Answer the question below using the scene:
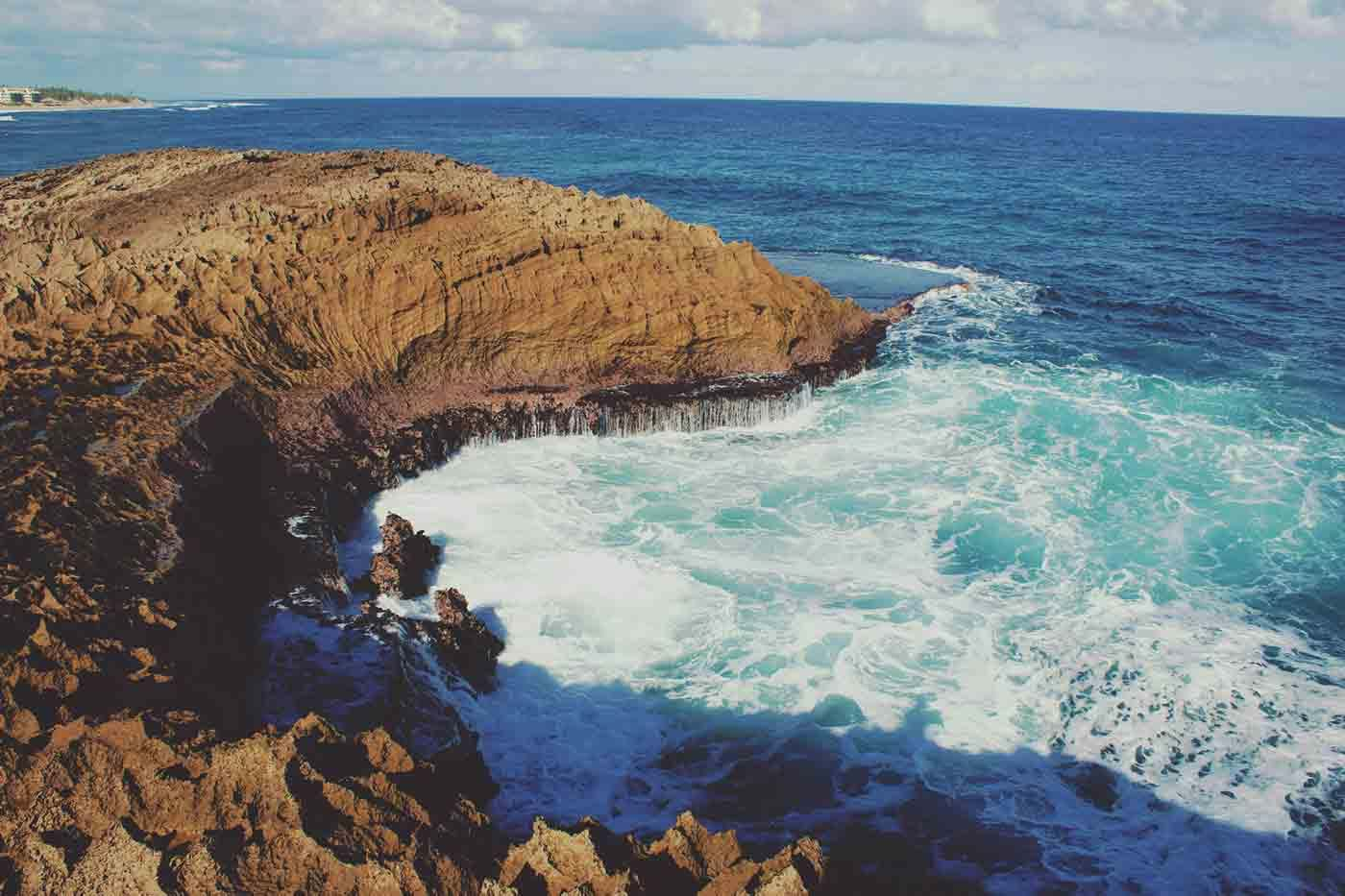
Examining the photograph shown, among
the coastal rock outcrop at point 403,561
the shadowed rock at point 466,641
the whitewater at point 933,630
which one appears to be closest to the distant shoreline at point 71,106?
the coastal rock outcrop at point 403,561

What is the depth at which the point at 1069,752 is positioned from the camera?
9.61 meters

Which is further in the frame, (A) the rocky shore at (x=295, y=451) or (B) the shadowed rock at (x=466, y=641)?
(B) the shadowed rock at (x=466, y=641)

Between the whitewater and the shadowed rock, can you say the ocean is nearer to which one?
the whitewater

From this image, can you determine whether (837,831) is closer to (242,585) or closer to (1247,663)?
(1247,663)

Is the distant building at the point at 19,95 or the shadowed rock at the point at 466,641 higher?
the distant building at the point at 19,95

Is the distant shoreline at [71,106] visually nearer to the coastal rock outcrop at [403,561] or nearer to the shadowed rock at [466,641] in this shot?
the coastal rock outcrop at [403,561]

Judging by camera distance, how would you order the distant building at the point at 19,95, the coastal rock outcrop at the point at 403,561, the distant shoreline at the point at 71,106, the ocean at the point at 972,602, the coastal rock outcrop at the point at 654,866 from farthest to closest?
the distant building at the point at 19,95 < the distant shoreline at the point at 71,106 < the coastal rock outcrop at the point at 403,561 < the ocean at the point at 972,602 < the coastal rock outcrop at the point at 654,866

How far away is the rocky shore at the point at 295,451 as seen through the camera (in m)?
5.25

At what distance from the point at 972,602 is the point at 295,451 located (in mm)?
11635

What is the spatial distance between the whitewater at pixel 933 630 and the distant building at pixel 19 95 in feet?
576

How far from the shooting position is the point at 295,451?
14312 mm

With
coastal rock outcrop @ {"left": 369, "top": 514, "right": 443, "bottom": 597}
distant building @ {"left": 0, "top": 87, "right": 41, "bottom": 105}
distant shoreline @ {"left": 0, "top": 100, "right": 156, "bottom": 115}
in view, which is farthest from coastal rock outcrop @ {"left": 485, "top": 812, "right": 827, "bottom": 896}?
distant building @ {"left": 0, "top": 87, "right": 41, "bottom": 105}

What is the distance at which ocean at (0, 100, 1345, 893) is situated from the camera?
8.84 metres

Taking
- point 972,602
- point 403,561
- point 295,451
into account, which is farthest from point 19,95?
point 972,602
